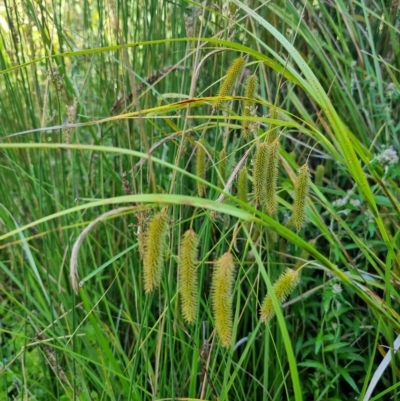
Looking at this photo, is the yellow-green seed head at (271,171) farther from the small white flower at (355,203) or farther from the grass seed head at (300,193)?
the small white flower at (355,203)

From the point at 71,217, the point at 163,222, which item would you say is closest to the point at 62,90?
the point at 71,217

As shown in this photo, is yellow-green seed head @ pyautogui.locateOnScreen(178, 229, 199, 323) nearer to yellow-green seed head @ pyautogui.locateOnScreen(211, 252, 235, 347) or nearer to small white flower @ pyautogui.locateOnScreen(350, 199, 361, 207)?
yellow-green seed head @ pyautogui.locateOnScreen(211, 252, 235, 347)

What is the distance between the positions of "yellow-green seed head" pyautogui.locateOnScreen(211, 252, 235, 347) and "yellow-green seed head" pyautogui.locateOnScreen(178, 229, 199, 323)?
0.03 metres

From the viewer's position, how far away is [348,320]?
158 centimetres

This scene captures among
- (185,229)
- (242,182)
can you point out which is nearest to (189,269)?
(242,182)

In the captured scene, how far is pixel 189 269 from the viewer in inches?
27.9

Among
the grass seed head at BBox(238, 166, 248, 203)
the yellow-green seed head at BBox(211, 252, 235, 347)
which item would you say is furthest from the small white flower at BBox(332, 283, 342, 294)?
the yellow-green seed head at BBox(211, 252, 235, 347)

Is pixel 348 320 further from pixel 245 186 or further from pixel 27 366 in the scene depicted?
pixel 27 366

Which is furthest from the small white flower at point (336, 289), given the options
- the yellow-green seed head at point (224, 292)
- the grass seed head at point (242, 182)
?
the yellow-green seed head at point (224, 292)

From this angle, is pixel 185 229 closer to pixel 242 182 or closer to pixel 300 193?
pixel 242 182

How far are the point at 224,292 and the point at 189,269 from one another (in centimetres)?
5

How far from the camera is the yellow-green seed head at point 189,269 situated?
693 mm

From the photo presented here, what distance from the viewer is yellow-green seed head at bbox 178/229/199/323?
2.27ft

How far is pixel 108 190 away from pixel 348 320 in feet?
2.84
